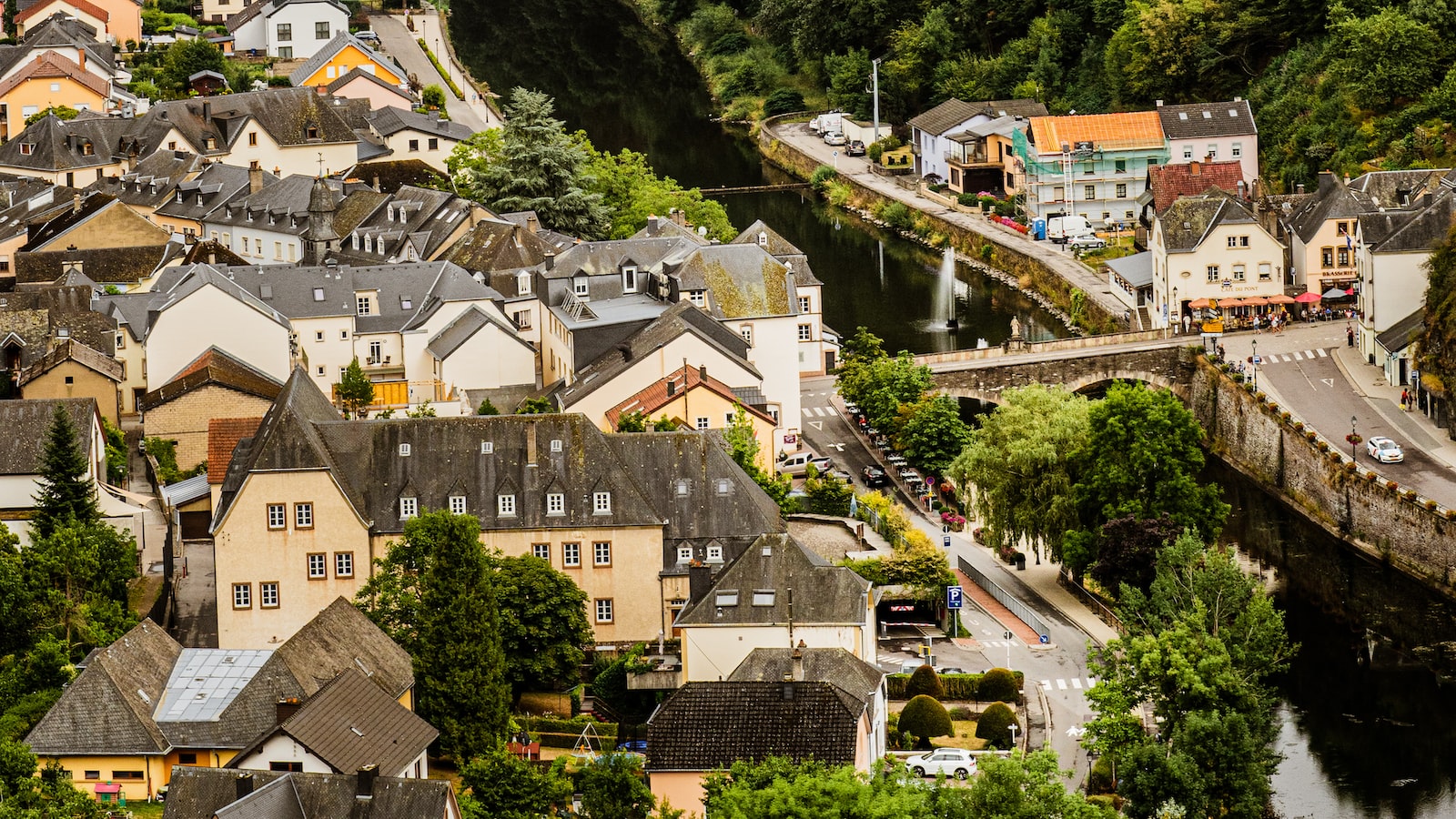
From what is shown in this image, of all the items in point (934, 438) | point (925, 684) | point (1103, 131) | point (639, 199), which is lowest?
point (925, 684)

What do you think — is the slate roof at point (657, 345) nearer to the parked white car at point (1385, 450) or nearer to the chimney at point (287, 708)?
the parked white car at point (1385, 450)

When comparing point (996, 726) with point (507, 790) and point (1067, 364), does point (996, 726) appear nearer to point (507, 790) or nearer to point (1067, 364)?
point (507, 790)

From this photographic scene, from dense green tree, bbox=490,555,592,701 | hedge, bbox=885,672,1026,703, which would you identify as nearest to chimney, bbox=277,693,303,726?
dense green tree, bbox=490,555,592,701

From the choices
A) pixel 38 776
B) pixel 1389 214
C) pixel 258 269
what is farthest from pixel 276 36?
pixel 38 776

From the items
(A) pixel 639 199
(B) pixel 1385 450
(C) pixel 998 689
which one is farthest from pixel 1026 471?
(A) pixel 639 199

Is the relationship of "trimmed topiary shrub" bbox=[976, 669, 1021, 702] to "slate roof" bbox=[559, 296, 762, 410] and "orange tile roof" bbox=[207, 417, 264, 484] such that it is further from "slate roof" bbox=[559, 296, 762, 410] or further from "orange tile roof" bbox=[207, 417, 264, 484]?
"orange tile roof" bbox=[207, 417, 264, 484]

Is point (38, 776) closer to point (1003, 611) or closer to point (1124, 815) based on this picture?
point (1124, 815)
